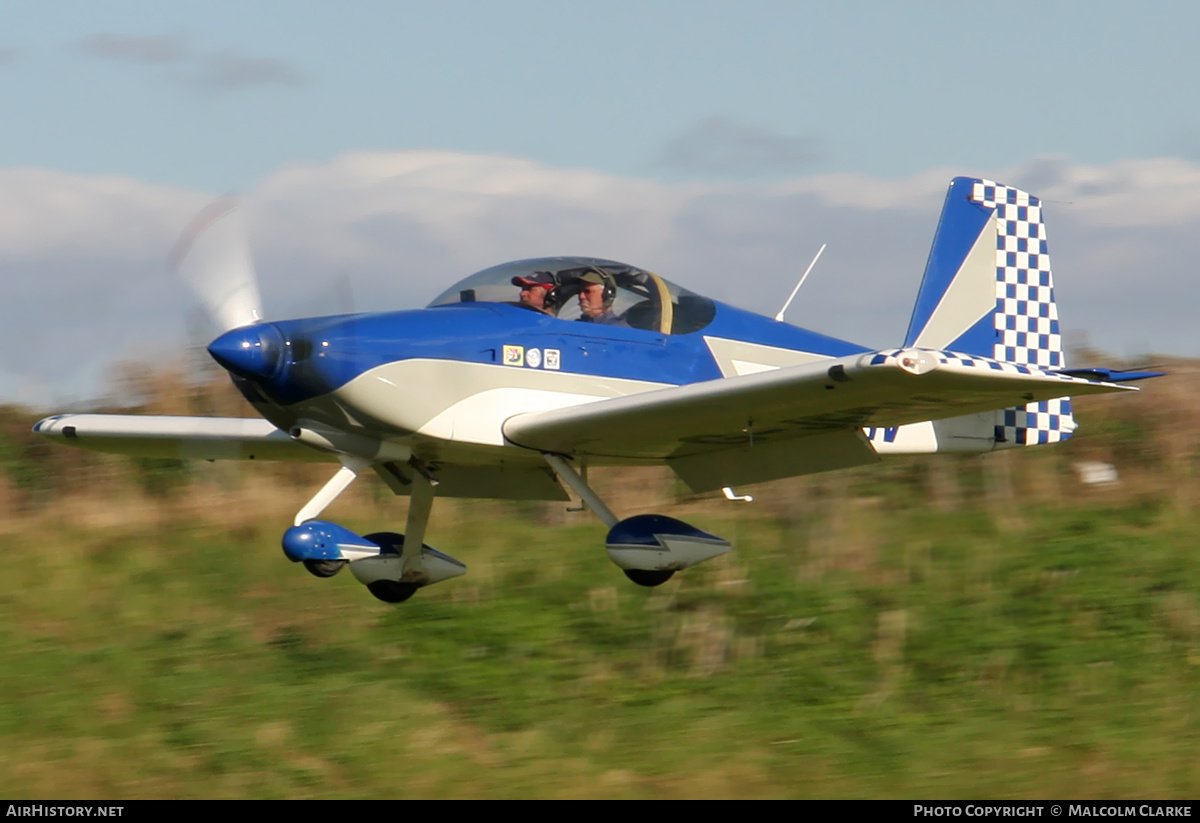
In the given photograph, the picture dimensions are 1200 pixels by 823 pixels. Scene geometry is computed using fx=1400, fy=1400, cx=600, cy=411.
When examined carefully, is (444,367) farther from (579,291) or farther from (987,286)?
(987,286)

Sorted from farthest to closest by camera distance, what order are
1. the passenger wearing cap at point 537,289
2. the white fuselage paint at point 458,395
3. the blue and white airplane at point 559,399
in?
the passenger wearing cap at point 537,289 < the white fuselage paint at point 458,395 < the blue and white airplane at point 559,399

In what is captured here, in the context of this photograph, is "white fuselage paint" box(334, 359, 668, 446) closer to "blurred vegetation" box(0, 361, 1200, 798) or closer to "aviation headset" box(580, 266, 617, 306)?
"aviation headset" box(580, 266, 617, 306)

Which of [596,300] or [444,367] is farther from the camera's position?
[596,300]

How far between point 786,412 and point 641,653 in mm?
2468

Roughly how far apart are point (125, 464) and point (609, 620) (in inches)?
235

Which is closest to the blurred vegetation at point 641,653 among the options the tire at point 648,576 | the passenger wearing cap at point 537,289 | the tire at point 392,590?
the tire at point 392,590

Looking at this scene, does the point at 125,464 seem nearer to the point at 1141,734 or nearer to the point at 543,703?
the point at 543,703

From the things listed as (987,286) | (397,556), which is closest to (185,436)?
(397,556)

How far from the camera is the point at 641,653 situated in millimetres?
9500

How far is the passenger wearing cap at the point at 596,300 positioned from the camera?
27.4ft

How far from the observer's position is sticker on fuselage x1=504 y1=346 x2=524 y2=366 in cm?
804

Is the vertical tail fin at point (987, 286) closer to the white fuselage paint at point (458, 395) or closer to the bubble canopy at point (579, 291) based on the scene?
the bubble canopy at point (579, 291)

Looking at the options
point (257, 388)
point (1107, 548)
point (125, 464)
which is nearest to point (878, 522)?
point (1107, 548)

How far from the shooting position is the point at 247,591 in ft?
34.0
